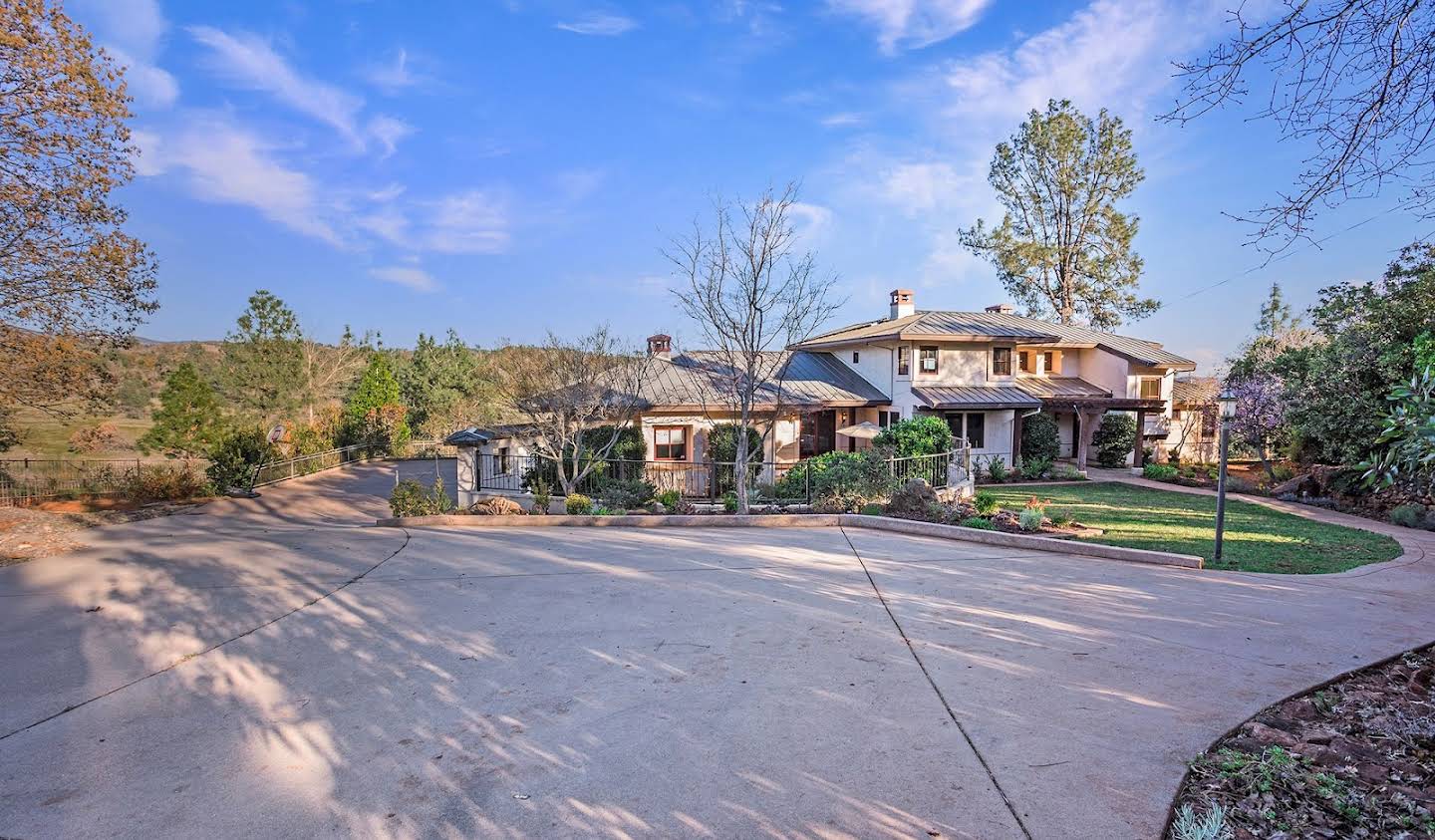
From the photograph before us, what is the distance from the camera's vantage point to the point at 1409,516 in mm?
11938

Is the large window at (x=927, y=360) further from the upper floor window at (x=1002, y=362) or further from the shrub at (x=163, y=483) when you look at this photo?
the shrub at (x=163, y=483)

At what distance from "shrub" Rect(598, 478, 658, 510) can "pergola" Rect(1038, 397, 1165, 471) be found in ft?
44.4

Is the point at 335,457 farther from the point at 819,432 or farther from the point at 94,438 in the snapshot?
the point at 819,432

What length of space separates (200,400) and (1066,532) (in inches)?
1067

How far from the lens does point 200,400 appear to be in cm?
2288

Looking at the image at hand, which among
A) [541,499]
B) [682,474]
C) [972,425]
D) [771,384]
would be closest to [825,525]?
[541,499]

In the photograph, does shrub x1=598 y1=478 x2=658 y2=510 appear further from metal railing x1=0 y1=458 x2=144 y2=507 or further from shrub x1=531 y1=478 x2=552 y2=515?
metal railing x1=0 y1=458 x2=144 y2=507

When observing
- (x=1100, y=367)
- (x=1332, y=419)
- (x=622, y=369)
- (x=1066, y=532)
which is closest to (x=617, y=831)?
(x=1066, y=532)

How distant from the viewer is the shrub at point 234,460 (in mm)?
18766

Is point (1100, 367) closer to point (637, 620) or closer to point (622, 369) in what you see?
point (622, 369)

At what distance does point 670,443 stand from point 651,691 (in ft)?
46.9

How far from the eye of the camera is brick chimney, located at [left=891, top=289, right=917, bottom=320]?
25.8 m

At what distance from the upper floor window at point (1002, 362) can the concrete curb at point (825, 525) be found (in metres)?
14.3

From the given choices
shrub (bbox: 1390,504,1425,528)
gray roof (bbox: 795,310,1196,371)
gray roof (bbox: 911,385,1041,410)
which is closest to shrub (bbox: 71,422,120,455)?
gray roof (bbox: 795,310,1196,371)
